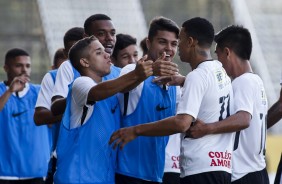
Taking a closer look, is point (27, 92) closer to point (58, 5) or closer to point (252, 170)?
point (252, 170)

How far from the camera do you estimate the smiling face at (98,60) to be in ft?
24.9

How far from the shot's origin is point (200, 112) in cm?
747

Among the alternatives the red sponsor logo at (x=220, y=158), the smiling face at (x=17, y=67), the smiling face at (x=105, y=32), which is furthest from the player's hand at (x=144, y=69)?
the smiling face at (x=17, y=67)

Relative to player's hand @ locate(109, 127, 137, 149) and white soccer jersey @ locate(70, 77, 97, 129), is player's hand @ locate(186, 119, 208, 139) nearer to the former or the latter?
player's hand @ locate(109, 127, 137, 149)

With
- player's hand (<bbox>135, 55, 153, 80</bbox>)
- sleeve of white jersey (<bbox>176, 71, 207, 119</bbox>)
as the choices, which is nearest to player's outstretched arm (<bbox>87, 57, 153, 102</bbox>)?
player's hand (<bbox>135, 55, 153, 80</bbox>)

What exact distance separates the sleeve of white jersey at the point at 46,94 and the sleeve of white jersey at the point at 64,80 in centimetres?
42

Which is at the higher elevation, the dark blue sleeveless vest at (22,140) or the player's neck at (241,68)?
the player's neck at (241,68)

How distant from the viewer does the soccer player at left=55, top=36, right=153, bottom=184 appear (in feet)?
24.4

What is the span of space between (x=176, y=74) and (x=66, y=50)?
2.58 meters

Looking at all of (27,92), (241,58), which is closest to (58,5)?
(27,92)

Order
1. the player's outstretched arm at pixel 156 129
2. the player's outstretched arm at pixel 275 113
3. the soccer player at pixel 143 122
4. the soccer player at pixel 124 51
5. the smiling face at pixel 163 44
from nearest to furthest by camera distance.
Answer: the player's outstretched arm at pixel 156 129 → the soccer player at pixel 143 122 → the smiling face at pixel 163 44 → the player's outstretched arm at pixel 275 113 → the soccer player at pixel 124 51

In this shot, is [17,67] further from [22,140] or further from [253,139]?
[253,139]

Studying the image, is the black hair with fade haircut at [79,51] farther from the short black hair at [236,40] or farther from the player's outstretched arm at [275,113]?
the player's outstretched arm at [275,113]

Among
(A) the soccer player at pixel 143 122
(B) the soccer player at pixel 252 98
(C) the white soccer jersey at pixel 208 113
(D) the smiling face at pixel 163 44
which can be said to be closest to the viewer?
(C) the white soccer jersey at pixel 208 113
